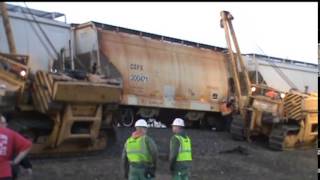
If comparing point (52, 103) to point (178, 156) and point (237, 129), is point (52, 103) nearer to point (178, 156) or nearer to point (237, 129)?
point (178, 156)

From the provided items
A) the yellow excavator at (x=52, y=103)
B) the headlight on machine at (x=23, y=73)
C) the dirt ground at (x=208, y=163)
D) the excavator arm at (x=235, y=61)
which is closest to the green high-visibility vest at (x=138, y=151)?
the dirt ground at (x=208, y=163)

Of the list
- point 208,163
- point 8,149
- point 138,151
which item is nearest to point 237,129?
point 208,163

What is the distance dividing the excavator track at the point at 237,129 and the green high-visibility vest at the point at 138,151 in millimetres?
9274

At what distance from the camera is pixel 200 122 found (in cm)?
1888

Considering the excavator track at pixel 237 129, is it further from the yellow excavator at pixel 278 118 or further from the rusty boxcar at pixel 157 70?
the rusty boxcar at pixel 157 70

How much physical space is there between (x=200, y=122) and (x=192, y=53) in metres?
2.46

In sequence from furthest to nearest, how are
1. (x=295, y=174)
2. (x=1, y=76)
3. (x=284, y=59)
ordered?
(x=284, y=59), (x=295, y=174), (x=1, y=76)

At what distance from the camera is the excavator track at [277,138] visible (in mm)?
16078

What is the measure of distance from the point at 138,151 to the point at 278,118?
366 inches

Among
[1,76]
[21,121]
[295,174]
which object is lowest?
[295,174]

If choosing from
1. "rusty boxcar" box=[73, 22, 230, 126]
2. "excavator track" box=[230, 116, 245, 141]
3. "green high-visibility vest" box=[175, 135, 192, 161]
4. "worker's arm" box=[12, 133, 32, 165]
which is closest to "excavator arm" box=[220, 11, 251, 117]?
"rusty boxcar" box=[73, 22, 230, 126]

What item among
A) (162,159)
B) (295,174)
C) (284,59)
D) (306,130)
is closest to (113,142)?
(162,159)

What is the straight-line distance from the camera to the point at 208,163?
498 inches

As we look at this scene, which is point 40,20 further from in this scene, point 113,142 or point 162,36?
point 162,36
